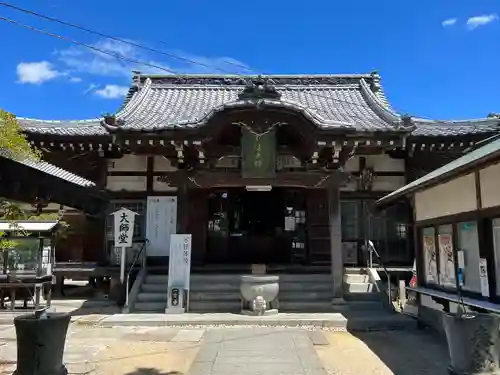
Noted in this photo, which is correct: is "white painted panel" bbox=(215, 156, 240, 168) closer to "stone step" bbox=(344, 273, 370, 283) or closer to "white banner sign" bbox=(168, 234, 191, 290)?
"white banner sign" bbox=(168, 234, 191, 290)

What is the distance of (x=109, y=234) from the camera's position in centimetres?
1373

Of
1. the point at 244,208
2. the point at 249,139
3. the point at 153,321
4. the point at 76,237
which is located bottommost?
the point at 153,321

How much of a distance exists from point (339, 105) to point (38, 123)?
A: 10.3 metres

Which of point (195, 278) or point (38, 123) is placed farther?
point (38, 123)

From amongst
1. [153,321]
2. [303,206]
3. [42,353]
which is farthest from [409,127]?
[42,353]

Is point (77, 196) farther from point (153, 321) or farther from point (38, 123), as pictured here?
point (38, 123)

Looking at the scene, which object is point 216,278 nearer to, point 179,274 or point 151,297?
point 179,274

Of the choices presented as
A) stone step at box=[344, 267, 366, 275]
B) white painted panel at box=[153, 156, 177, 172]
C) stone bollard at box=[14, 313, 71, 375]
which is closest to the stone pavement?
stone bollard at box=[14, 313, 71, 375]

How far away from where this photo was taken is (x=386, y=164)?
14.0m

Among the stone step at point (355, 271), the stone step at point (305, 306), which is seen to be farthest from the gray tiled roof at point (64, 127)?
the stone step at point (355, 271)

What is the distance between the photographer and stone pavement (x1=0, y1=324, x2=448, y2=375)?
20.5ft

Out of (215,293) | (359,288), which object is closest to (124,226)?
(215,293)

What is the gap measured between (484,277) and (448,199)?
1862 mm

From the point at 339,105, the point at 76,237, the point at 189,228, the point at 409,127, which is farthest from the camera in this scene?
the point at 339,105
